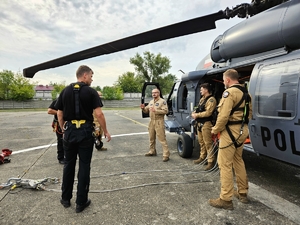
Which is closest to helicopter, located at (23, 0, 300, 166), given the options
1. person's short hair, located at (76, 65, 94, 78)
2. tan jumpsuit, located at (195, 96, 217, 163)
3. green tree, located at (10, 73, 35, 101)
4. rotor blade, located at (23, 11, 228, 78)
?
rotor blade, located at (23, 11, 228, 78)

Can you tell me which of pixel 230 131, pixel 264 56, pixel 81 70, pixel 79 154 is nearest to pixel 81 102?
pixel 81 70

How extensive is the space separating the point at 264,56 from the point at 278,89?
0.68m

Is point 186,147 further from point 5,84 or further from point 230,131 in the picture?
point 5,84

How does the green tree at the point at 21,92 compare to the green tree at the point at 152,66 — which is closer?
the green tree at the point at 21,92

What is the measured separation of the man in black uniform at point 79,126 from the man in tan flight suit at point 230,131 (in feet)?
5.32

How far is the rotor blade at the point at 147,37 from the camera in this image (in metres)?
3.46

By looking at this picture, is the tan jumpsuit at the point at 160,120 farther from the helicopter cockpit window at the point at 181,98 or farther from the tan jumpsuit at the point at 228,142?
the tan jumpsuit at the point at 228,142

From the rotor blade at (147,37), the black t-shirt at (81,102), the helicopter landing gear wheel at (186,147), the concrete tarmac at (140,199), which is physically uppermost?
the rotor blade at (147,37)

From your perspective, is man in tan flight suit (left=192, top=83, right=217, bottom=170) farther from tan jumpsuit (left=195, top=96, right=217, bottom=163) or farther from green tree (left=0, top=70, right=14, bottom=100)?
green tree (left=0, top=70, right=14, bottom=100)

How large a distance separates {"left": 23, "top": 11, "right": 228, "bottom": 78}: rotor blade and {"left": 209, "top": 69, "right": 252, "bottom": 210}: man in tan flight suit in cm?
131

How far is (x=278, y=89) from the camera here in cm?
280

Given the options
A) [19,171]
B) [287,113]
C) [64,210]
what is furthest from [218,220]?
[19,171]


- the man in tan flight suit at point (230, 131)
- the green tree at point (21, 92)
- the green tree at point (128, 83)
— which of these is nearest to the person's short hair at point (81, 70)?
the man in tan flight suit at point (230, 131)

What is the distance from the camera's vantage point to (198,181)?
346cm
